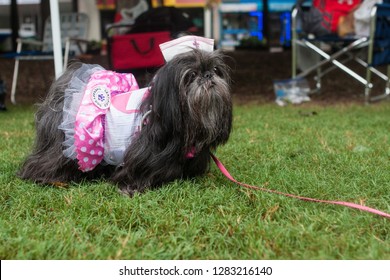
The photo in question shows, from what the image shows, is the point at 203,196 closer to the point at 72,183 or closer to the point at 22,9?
the point at 72,183

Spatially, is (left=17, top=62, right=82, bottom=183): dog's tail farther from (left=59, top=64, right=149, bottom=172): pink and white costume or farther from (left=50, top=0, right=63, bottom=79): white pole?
(left=50, top=0, right=63, bottom=79): white pole

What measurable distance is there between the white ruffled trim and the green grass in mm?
237

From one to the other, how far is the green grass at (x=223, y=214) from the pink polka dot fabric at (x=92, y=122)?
17 cm

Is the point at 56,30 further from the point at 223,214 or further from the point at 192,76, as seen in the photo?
the point at 223,214

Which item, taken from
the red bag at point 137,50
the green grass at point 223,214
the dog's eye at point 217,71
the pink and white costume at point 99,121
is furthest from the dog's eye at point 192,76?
the red bag at point 137,50

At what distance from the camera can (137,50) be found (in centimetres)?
607

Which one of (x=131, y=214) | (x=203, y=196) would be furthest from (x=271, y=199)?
(x=131, y=214)

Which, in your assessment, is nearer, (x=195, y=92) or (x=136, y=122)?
(x=195, y=92)

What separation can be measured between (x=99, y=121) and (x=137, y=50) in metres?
3.60

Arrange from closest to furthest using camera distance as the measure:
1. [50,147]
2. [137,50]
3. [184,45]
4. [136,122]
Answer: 1. [184,45]
2. [136,122]
3. [50,147]
4. [137,50]

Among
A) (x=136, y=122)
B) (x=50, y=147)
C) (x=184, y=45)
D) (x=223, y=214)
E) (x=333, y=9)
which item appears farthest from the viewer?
(x=333, y=9)

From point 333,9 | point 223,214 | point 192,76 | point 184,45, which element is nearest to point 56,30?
point 184,45

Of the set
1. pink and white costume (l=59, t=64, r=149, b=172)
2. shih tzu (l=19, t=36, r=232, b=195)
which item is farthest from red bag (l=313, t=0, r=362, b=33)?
pink and white costume (l=59, t=64, r=149, b=172)

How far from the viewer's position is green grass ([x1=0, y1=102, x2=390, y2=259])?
1.85 m
